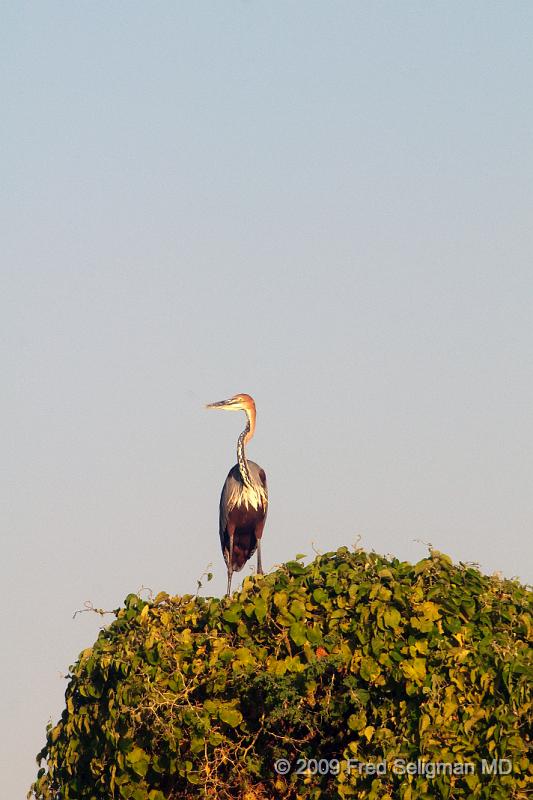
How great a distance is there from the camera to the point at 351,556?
9273 millimetres

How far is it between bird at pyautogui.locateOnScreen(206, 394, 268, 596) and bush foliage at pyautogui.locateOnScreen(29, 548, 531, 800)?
26.3 feet

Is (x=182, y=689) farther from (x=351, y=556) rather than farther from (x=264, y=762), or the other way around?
(x=351, y=556)

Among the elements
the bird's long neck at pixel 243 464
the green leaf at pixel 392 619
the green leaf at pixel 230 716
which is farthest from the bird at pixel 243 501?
the green leaf at pixel 392 619

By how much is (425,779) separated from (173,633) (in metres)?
2.11

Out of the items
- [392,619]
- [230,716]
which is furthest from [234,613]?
[392,619]

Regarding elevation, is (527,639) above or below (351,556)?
below

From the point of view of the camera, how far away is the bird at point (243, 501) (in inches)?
685

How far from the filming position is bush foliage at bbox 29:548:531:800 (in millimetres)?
8242

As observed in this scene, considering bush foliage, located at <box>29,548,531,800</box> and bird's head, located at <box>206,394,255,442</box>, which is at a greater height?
bird's head, located at <box>206,394,255,442</box>

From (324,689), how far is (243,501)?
28.7 ft

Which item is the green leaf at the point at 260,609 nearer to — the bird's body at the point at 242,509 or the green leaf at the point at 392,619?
the green leaf at the point at 392,619

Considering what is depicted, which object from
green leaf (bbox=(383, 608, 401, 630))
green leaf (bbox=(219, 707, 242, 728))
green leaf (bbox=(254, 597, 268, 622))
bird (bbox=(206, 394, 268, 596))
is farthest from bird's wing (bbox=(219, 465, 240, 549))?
green leaf (bbox=(383, 608, 401, 630))

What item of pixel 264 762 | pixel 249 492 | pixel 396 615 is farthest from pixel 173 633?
pixel 249 492

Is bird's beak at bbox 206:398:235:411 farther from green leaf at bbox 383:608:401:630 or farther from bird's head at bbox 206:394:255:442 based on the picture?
green leaf at bbox 383:608:401:630
